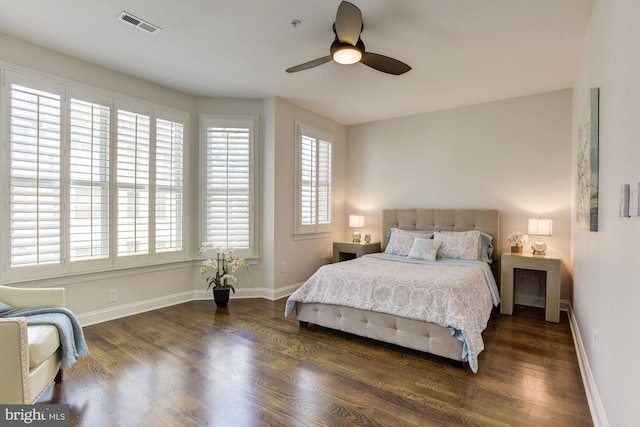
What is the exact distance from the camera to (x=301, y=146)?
16.5 ft

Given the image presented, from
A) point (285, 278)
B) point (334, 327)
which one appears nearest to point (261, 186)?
point (285, 278)

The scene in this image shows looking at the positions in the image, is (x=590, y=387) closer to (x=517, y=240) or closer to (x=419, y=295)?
(x=419, y=295)

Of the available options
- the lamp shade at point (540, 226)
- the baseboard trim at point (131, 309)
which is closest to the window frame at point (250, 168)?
the baseboard trim at point (131, 309)

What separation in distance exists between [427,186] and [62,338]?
4737mm

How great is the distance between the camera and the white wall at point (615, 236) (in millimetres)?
1336

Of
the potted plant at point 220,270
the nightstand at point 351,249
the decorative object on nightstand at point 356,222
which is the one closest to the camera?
the potted plant at point 220,270

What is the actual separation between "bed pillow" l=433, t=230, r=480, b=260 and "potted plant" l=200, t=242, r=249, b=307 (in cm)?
273

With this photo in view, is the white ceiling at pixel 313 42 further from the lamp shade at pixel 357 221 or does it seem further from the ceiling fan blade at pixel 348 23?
the lamp shade at pixel 357 221

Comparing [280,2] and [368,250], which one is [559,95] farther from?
[280,2]

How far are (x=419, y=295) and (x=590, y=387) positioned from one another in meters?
1.24

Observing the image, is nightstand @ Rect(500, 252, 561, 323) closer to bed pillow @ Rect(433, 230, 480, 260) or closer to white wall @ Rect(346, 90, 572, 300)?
bed pillow @ Rect(433, 230, 480, 260)

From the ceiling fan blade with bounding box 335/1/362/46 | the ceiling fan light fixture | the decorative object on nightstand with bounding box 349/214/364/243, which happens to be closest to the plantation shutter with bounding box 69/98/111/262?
the ceiling fan light fixture

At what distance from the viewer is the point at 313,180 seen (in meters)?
5.30

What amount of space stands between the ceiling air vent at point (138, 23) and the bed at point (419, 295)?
2758 mm
